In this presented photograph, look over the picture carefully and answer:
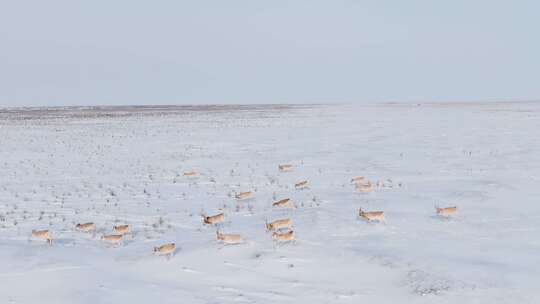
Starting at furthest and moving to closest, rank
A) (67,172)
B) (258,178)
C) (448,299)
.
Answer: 1. (67,172)
2. (258,178)
3. (448,299)

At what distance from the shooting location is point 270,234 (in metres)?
12.0

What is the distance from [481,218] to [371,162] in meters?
10.7

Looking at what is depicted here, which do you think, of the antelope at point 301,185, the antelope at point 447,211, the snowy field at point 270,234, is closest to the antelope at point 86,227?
the snowy field at point 270,234

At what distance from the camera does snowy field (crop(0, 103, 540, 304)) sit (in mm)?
9094

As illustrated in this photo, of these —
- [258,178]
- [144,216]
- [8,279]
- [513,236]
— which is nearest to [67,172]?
[258,178]

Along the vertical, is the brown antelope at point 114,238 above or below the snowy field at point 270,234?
above

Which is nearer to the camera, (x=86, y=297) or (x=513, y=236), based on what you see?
(x=86, y=297)

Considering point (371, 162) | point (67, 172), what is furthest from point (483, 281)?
point (67, 172)

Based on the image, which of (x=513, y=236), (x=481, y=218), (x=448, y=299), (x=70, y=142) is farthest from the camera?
(x=70, y=142)

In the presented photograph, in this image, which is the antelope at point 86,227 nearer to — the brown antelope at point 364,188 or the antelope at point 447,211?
the brown antelope at point 364,188

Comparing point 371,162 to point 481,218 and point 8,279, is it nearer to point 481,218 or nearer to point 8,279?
point 481,218

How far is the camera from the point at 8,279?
31.1 feet

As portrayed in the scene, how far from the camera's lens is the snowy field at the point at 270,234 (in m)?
9.09

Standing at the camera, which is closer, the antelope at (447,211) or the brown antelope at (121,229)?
the brown antelope at (121,229)
